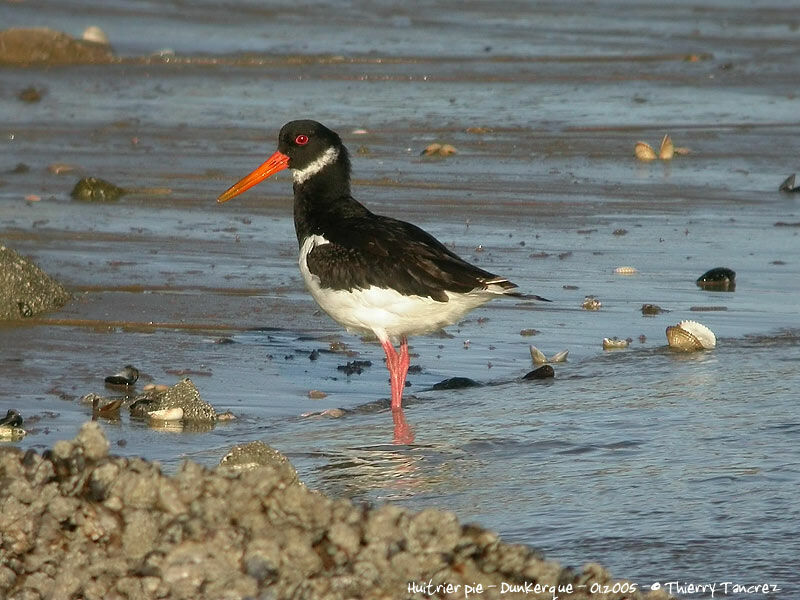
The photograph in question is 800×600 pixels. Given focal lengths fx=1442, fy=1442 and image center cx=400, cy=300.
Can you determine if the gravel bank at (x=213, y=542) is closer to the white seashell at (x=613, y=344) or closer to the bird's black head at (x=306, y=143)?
the white seashell at (x=613, y=344)

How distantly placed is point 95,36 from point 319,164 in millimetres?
10100

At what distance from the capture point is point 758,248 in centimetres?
852

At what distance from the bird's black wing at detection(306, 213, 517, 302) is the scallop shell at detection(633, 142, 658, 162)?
490cm

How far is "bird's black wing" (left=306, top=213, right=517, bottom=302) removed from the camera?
609cm

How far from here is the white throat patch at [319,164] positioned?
6973mm

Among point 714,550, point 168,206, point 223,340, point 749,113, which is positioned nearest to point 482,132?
point 749,113

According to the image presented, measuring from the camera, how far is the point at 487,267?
8.03m

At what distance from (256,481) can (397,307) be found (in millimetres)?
2752

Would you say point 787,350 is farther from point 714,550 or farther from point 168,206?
point 168,206

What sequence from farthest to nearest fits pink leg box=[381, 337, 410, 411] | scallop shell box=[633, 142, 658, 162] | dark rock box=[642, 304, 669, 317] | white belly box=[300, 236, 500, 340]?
1. scallop shell box=[633, 142, 658, 162]
2. dark rock box=[642, 304, 669, 317]
3. white belly box=[300, 236, 500, 340]
4. pink leg box=[381, 337, 410, 411]

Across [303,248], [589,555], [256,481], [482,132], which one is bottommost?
[589,555]

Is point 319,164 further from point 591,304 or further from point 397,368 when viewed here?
point 591,304

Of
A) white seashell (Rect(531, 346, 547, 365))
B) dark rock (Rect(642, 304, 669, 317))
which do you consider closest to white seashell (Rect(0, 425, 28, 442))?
white seashell (Rect(531, 346, 547, 365))

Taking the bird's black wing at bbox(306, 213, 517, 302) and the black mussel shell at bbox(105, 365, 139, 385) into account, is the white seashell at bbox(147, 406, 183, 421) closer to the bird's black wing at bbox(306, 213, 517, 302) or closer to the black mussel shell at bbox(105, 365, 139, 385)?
the black mussel shell at bbox(105, 365, 139, 385)
